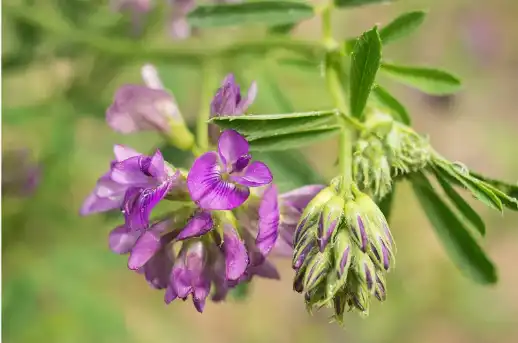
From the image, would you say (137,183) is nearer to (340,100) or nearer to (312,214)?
(312,214)

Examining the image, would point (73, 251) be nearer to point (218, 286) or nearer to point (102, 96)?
point (102, 96)

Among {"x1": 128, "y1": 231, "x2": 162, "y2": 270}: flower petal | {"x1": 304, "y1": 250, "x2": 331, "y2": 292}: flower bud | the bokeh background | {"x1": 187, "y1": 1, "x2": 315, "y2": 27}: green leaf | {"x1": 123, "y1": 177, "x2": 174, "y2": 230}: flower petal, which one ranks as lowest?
the bokeh background

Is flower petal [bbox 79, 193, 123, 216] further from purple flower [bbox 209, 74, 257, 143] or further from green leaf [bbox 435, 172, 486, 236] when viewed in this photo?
green leaf [bbox 435, 172, 486, 236]

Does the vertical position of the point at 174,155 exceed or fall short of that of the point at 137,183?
it falls short

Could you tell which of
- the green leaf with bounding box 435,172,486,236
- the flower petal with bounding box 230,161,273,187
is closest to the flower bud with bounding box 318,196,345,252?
the flower petal with bounding box 230,161,273,187

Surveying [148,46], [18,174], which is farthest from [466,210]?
[18,174]

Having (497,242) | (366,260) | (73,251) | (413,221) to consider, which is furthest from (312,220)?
(497,242)
